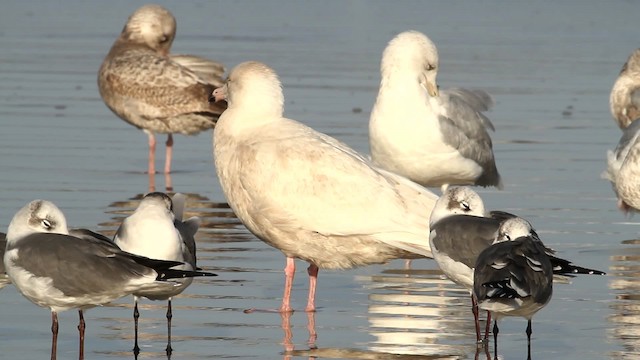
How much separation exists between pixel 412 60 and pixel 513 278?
5.24 metres

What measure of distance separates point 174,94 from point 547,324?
28.2 feet

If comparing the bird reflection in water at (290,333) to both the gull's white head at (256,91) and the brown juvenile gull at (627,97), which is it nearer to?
the gull's white head at (256,91)

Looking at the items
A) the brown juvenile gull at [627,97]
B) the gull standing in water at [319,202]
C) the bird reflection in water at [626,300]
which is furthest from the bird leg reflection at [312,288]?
the brown juvenile gull at [627,97]

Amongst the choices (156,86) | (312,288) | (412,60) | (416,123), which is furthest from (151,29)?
(312,288)

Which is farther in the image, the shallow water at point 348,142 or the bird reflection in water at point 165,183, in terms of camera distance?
the bird reflection in water at point 165,183

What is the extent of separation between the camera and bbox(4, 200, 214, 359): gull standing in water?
879 centimetres

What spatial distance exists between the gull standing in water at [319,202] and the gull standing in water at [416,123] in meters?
2.55

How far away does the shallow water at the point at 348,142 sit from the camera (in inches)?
383

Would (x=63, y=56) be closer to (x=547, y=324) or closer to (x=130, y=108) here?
(x=130, y=108)

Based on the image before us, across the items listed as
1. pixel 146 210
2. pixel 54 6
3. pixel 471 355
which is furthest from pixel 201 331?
pixel 54 6

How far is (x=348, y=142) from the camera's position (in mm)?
17281

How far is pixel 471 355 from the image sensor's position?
30.5 feet

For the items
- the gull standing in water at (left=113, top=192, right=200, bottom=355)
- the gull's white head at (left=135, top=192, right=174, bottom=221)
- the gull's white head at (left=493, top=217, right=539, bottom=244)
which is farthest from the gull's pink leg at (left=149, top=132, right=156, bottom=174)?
the gull's white head at (left=493, top=217, right=539, bottom=244)

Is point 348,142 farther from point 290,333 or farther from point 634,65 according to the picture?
point 290,333
